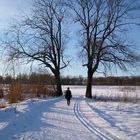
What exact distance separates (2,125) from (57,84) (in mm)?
34224

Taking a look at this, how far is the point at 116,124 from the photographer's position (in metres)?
14.6

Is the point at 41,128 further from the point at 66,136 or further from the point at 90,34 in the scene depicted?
the point at 90,34

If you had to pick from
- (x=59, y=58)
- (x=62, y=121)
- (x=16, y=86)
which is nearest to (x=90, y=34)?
(x=59, y=58)

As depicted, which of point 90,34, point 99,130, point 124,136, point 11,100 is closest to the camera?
point 124,136

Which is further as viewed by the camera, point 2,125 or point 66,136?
point 2,125

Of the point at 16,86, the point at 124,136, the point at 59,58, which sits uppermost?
the point at 59,58

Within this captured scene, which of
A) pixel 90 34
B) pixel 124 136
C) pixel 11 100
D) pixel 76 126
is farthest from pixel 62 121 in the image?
pixel 90 34

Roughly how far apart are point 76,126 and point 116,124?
1.89 m

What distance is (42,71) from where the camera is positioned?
153 feet

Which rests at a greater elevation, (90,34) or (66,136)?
(90,34)

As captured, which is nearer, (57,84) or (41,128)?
(41,128)

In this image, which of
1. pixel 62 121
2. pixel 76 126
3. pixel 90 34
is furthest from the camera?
pixel 90 34

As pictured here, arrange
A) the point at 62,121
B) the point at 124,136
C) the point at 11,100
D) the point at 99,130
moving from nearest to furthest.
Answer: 1. the point at 124,136
2. the point at 99,130
3. the point at 62,121
4. the point at 11,100

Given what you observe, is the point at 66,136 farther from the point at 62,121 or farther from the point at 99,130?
the point at 62,121
